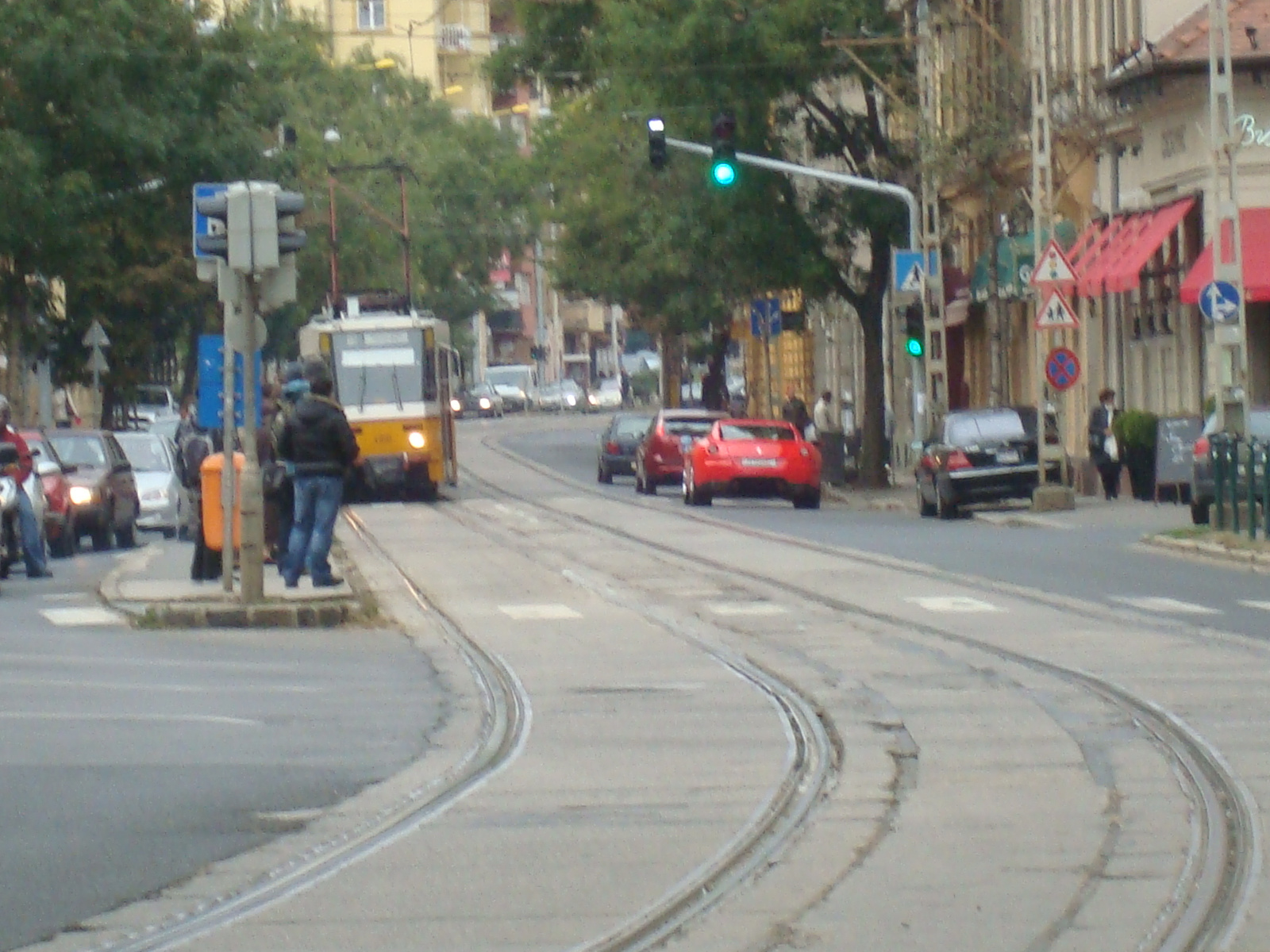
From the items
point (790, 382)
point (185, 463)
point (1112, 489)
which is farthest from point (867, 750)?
point (790, 382)

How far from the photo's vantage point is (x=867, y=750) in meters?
10.4

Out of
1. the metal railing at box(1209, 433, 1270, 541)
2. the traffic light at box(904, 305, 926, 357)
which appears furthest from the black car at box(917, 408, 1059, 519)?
the metal railing at box(1209, 433, 1270, 541)

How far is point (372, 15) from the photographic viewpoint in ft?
388

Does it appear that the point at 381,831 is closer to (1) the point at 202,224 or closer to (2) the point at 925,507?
(1) the point at 202,224

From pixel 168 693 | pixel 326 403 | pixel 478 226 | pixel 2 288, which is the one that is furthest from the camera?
pixel 478 226

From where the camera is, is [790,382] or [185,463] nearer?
[185,463]

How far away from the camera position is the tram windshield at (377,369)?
39500mm

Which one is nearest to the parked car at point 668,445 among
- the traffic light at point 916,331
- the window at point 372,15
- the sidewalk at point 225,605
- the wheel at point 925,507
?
the traffic light at point 916,331

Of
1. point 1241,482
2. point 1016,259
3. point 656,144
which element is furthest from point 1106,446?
point 1241,482

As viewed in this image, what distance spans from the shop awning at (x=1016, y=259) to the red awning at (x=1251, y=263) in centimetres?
539

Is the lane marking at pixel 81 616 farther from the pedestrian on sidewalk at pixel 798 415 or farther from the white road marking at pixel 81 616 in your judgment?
the pedestrian on sidewalk at pixel 798 415

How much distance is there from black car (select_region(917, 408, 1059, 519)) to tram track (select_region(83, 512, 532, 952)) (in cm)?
2072

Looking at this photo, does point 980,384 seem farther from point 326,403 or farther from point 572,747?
point 572,747

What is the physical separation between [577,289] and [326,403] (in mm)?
46151
